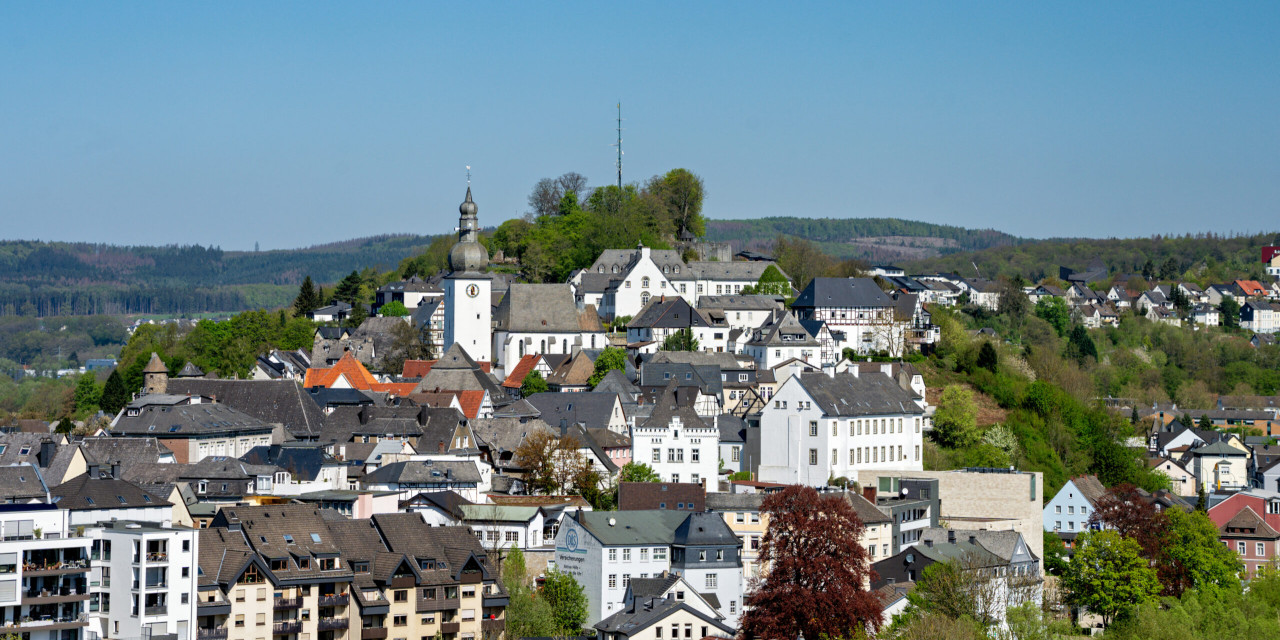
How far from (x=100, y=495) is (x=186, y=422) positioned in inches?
634

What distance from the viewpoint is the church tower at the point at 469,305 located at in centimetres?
9181

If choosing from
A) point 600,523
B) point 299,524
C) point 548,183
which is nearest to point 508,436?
point 600,523

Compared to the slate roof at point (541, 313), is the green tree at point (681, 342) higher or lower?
lower

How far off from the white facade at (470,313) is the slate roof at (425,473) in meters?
26.4

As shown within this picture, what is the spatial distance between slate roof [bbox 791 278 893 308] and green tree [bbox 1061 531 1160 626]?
31490mm

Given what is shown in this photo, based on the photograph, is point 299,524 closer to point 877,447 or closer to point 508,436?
point 508,436

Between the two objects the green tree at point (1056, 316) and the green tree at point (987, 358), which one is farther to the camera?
the green tree at point (1056, 316)

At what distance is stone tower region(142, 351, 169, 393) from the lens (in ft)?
277

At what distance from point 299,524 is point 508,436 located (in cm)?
Result: 1814

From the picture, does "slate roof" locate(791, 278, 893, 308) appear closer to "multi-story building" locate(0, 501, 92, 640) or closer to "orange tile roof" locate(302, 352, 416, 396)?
"orange tile roof" locate(302, 352, 416, 396)

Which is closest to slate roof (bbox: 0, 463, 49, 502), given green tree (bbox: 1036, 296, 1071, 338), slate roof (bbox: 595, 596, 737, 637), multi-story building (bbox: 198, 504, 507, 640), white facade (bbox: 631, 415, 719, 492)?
multi-story building (bbox: 198, 504, 507, 640)

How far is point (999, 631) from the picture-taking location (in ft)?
180

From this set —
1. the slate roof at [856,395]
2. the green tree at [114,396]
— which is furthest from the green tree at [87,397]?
the slate roof at [856,395]

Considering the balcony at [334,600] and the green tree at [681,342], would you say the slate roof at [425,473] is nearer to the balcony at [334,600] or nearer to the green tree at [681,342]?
the balcony at [334,600]
